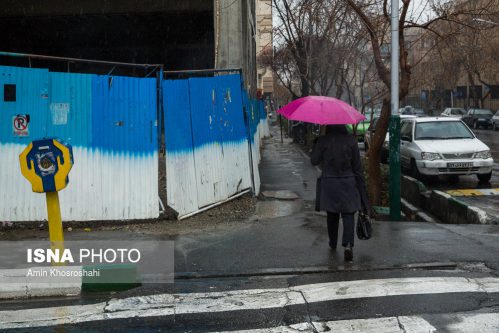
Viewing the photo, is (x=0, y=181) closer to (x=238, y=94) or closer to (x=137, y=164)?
(x=137, y=164)

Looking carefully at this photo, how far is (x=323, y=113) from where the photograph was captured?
650 cm

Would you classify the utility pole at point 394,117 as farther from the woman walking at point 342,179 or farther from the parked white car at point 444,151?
the parked white car at point 444,151

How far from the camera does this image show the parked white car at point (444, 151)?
14.0 metres

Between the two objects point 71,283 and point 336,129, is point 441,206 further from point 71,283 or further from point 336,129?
point 71,283

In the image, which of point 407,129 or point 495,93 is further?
point 495,93

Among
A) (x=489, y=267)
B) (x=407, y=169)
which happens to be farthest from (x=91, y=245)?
(x=407, y=169)

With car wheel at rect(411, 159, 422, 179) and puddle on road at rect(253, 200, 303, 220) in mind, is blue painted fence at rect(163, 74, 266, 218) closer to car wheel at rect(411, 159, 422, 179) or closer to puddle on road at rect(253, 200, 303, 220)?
puddle on road at rect(253, 200, 303, 220)

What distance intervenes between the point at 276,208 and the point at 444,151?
5.96 metres

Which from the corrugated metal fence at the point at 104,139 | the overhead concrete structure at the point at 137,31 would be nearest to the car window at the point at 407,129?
the overhead concrete structure at the point at 137,31

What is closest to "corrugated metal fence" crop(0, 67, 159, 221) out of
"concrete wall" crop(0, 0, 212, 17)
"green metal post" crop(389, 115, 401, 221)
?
"green metal post" crop(389, 115, 401, 221)

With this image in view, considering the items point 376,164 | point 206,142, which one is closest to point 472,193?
point 376,164

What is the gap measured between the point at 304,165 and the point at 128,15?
28.3ft

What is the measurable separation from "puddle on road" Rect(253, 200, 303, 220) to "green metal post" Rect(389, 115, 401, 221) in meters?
1.66

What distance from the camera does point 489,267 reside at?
21.3ft
